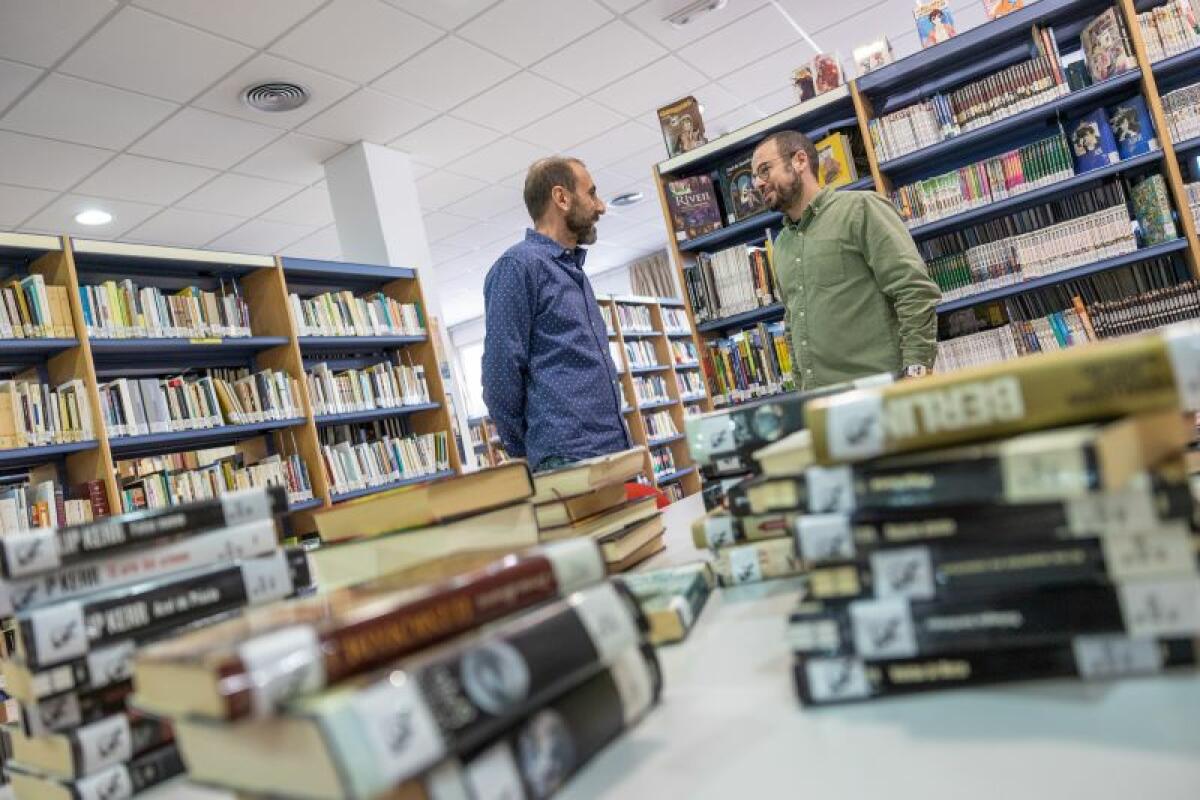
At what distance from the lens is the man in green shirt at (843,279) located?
7.77 feet

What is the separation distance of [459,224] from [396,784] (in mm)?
7019

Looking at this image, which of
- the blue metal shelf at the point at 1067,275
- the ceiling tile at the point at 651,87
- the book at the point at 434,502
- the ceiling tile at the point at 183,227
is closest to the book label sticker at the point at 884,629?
the book at the point at 434,502

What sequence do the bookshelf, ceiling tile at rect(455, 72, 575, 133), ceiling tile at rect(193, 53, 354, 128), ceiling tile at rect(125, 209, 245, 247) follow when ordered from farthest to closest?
ceiling tile at rect(125, 209, 245, 247) → ceiling tile at rect(455, 72, 575, 133) → ceiling tile at rect(193, 53, 354, 128) → the bookshelf

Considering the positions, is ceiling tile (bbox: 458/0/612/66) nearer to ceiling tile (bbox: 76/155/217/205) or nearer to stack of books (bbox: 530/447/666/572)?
ceiling tile (bbox: 76/155/217/205)

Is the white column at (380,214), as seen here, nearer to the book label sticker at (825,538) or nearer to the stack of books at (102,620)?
the stack of books at (102,620)

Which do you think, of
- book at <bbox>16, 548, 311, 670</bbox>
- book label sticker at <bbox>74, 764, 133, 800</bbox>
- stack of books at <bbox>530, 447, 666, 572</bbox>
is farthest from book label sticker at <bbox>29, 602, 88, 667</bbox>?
stack of books at <bbox>530, 447, 666, 572</bbox>

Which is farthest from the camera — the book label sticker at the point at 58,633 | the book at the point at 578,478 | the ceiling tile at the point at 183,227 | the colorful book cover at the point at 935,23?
the ceiling tile at the point at 183,227

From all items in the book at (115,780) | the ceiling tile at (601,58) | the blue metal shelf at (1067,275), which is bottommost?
the book at (115,780)

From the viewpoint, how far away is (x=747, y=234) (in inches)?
152

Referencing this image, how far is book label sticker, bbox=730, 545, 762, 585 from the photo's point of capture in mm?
896

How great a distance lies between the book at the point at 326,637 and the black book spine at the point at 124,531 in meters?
0.23

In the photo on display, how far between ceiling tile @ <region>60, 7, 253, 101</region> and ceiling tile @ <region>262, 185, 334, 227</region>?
1.62 m

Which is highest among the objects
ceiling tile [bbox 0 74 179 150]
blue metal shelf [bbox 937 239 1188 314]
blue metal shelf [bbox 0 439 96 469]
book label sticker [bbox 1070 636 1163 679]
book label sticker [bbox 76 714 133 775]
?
ceiling tile [bbox 0 74 179 150]

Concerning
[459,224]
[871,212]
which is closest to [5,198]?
[459,224]
